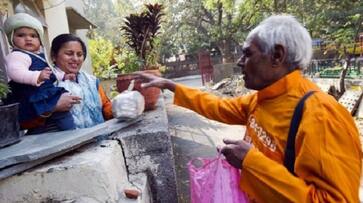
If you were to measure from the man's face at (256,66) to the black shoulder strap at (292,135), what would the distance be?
0.22 meters

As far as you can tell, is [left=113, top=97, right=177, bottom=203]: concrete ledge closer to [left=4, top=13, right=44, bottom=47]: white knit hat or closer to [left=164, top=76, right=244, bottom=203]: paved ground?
[left=4, top=13, right=44, bottom=47]: white knit hat

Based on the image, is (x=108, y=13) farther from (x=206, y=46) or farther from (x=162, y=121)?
(x=162, y=121)

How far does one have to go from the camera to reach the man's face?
149cm

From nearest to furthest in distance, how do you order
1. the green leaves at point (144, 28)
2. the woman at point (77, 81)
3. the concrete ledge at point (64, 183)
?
the concrete ledge at point (64, 183), the woman at point (77, 81), the green leaves at point (144, 28)

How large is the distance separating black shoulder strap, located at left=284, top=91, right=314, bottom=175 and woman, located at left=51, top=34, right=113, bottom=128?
51.9 inches

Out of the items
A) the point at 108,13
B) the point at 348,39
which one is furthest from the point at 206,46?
the point at 108,13

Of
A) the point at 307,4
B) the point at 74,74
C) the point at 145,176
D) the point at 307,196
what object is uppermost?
the point at 307,4

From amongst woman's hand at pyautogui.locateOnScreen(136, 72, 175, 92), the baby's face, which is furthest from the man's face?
the baby's face

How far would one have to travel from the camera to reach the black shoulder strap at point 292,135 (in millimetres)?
1308

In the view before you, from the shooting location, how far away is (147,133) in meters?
2.17

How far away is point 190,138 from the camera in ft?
22.3

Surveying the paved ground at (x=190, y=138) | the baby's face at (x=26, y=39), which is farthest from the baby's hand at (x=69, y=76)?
the paved ground at (x=190, y=138)

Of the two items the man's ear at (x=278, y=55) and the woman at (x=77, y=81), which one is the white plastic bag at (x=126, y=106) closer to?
the woman at (x=77, y=81)

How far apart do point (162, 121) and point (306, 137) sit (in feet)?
4.36
